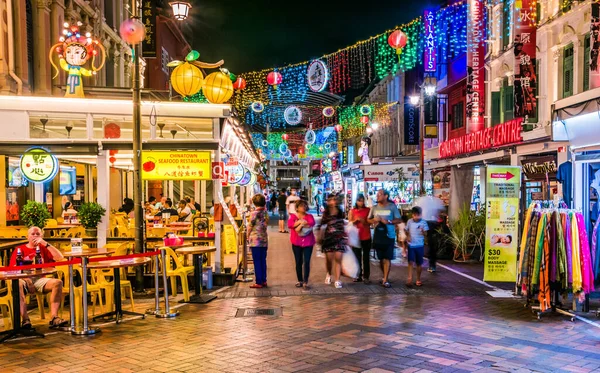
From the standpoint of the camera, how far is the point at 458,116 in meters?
24.5

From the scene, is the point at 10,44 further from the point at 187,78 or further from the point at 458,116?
the point at 458,116

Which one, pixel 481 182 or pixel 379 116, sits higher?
pixel 379 116

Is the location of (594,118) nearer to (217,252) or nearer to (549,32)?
(549,32)

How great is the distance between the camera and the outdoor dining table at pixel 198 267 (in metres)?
9.90

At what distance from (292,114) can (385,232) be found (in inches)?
745

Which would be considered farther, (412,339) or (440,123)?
(440,123)

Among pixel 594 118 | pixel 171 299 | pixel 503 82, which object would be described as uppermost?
pixel 503 82

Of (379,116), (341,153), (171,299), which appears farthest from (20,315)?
(341,153)

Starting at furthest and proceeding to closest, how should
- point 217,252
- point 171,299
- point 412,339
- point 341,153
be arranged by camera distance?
point 341,153 → point 217,252 → point 171,299 → point 412,339

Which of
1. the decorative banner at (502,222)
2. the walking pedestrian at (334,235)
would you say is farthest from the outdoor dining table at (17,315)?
the decorative banner at (502,222)

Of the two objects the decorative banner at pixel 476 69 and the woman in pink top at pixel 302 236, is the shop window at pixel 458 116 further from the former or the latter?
the woman in pink top at pixel 302 236

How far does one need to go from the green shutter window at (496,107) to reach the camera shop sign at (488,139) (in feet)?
3.64

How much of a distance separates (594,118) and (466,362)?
8965mm

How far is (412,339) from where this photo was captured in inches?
281
